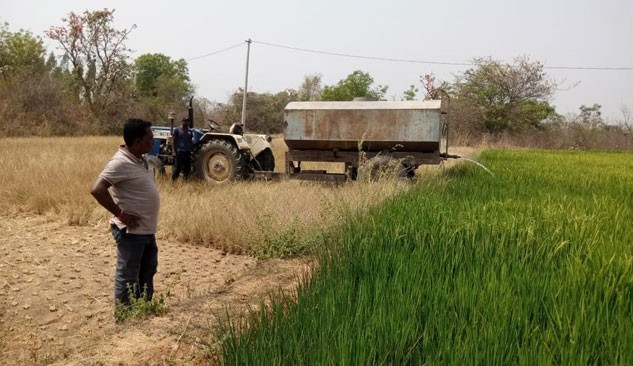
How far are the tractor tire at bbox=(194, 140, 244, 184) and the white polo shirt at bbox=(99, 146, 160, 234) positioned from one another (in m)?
5.63

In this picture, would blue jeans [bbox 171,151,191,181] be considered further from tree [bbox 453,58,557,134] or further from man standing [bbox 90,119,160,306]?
tree [bbox 453,58,557,134]

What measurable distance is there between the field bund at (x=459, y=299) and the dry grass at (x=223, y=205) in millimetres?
1350

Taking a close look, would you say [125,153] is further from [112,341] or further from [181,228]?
[181,228]

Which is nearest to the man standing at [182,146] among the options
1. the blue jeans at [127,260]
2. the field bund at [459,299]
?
the blue jeans at [127,260]

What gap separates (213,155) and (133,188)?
6.07 metres

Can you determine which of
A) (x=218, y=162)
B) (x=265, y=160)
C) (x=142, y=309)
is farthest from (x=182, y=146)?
(x=142, y=309)

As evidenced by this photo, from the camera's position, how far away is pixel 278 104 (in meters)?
41.1

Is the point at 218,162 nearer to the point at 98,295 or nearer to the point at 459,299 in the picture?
the point at 98,295

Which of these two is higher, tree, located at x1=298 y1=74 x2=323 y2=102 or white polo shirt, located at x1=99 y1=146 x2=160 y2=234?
tree, located at x1=298 y1=74 x2=323 y2=102

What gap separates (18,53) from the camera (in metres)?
34.5

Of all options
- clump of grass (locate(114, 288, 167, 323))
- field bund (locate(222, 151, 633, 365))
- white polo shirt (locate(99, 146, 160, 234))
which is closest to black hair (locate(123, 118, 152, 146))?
white polo shirt (locate(99, 146, 160, 234))

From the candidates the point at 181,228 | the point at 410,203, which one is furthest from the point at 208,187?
the point at 410,203

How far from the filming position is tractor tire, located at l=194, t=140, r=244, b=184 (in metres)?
9.23

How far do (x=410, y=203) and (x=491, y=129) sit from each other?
92.8 ft
